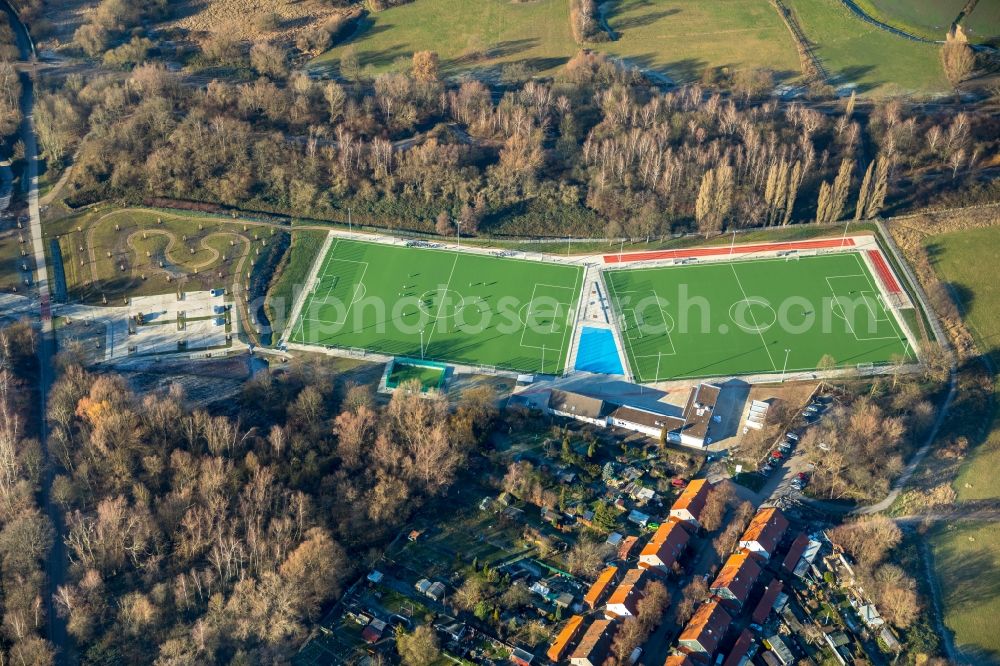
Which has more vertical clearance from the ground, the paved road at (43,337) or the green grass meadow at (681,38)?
the green grass meadow at (681,38)

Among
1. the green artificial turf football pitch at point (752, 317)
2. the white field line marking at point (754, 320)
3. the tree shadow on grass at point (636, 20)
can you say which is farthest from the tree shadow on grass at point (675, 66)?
the white field line marking at point (754, 320)

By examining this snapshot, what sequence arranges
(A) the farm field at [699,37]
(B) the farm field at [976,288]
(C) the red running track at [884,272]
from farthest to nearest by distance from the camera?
(A) the farm field at [699,37], (C) the red running track at [884,272], (B) the farm field at [976,288]

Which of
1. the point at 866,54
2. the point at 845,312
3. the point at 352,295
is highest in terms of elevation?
the point at 866,54

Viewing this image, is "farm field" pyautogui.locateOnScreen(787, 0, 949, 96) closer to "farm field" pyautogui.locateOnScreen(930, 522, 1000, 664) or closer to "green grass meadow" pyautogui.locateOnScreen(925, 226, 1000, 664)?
"green grass meadow" pyautogui.locateOnScreen(925, 226, 1000, 664)

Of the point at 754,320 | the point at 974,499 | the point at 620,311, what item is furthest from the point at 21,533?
the point at 974,499

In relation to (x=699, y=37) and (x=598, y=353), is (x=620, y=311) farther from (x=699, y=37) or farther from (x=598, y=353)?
(x=699, y=37)

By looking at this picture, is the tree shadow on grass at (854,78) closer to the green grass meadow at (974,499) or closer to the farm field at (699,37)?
the farm field at (699,37)
